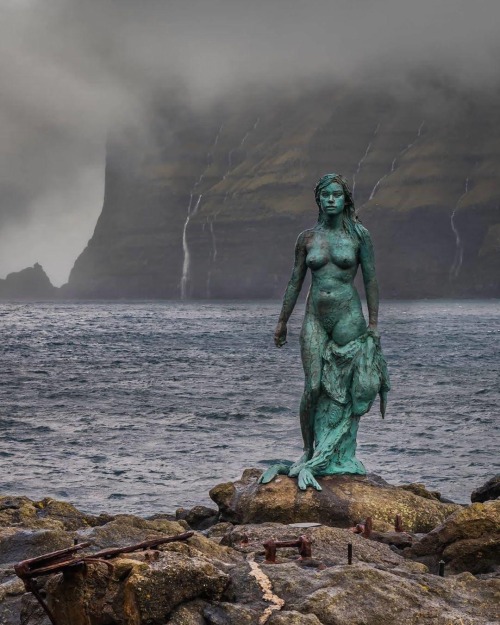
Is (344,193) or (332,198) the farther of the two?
(344,193)

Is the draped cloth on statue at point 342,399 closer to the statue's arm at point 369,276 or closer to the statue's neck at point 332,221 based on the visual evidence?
the statue's arm at point 369,276

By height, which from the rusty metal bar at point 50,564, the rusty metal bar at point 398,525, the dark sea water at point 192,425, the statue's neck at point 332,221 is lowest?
the dark sea water at point 192,425

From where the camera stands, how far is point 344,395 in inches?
468

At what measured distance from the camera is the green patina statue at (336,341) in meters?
11.8

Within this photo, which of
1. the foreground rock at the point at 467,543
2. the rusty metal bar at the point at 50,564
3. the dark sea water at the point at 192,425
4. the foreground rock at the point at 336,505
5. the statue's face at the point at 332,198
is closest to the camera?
the rusty metal bar at the point at 50,564

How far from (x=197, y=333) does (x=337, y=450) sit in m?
74.3

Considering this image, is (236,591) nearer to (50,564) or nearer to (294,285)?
(50,564)

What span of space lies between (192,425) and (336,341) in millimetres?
14811

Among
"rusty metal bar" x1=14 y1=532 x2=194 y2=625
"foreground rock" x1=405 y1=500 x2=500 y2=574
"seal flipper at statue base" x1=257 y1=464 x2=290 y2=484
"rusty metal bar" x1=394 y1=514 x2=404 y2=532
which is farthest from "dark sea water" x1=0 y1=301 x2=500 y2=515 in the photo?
"rusty metal bar" x1=14 y1=532 x2=194 y2=625

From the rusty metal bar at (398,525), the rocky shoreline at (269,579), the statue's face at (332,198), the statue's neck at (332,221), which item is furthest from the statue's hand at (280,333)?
the rocky shoreline at (269,579)

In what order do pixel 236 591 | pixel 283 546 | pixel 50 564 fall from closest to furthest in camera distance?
pixel 50 564, pixel 236 591, pixel 283 546

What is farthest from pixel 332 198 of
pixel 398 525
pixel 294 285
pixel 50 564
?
pixel 50 564

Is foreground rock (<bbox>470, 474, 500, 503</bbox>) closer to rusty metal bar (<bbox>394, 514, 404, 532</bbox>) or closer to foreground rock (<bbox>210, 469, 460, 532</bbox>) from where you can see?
foreground rock (<bbox>210, 469, 460, 532</bbox>)

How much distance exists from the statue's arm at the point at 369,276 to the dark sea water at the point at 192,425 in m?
5.58
